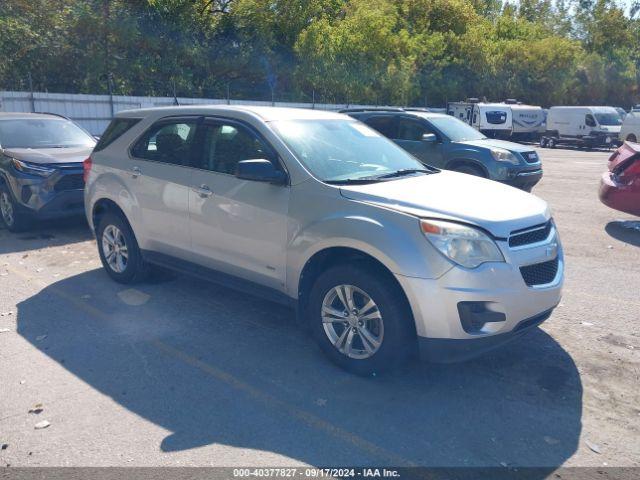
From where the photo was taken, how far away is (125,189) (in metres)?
5.92

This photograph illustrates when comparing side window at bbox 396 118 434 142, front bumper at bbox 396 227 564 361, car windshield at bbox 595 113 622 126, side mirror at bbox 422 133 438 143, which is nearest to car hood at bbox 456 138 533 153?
side mirror at bbox 422 133 438 143

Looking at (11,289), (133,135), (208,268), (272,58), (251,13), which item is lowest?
(11,289)

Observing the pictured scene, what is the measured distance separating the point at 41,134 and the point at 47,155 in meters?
0.96

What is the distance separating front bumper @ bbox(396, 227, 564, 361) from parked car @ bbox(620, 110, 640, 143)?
24.6 meters

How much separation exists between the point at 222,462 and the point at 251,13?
70.3 ft

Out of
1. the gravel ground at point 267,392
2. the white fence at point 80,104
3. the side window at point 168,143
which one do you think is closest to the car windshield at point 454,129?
the gravel ground at point 267,392

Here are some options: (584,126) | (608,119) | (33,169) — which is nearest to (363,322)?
(33,169)

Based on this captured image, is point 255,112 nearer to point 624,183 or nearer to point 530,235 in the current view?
point 530,235

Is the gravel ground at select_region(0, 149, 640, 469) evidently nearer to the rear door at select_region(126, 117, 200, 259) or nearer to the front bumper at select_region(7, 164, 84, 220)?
the rear door at select_region(126, 117, 200, 259)

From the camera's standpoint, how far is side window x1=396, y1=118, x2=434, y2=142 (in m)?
11.4

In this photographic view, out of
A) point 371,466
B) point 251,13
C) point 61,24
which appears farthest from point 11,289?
point 251,13

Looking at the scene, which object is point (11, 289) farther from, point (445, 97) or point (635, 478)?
point (445, 97)

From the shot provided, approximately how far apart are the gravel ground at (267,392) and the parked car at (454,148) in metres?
5.16

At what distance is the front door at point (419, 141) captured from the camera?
11.2 meters
